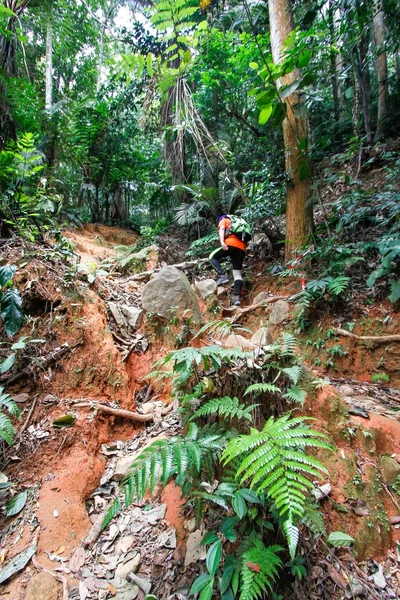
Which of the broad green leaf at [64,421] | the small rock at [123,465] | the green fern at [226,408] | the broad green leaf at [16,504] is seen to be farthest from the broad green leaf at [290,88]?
the broad green leaf at [16,504]

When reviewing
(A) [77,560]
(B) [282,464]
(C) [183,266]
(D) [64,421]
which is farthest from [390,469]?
(C) [183,266]

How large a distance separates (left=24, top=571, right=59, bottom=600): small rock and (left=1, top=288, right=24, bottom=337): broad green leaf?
5.55ft

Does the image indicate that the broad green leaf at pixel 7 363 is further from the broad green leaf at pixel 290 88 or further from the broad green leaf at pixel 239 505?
the broad green leaf at pixel 290 88

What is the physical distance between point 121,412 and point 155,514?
92cm

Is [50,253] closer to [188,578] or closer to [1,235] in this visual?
[1,235]

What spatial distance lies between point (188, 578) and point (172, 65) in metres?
10.0

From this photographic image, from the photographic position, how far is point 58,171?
285 inches

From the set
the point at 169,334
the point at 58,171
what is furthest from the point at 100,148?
the point at 169,334

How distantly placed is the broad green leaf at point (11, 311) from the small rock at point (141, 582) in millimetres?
1958

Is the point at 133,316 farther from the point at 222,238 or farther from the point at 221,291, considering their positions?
the point at 222,238

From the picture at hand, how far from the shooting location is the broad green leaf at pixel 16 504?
6.22ft

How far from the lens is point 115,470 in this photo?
7.46 ft

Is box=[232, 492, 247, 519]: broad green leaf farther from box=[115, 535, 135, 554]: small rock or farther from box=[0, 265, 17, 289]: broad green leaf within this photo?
box=[0, 265, 17, 289]: broad green leaf

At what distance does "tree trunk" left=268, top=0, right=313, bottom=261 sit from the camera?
452 centimetres
